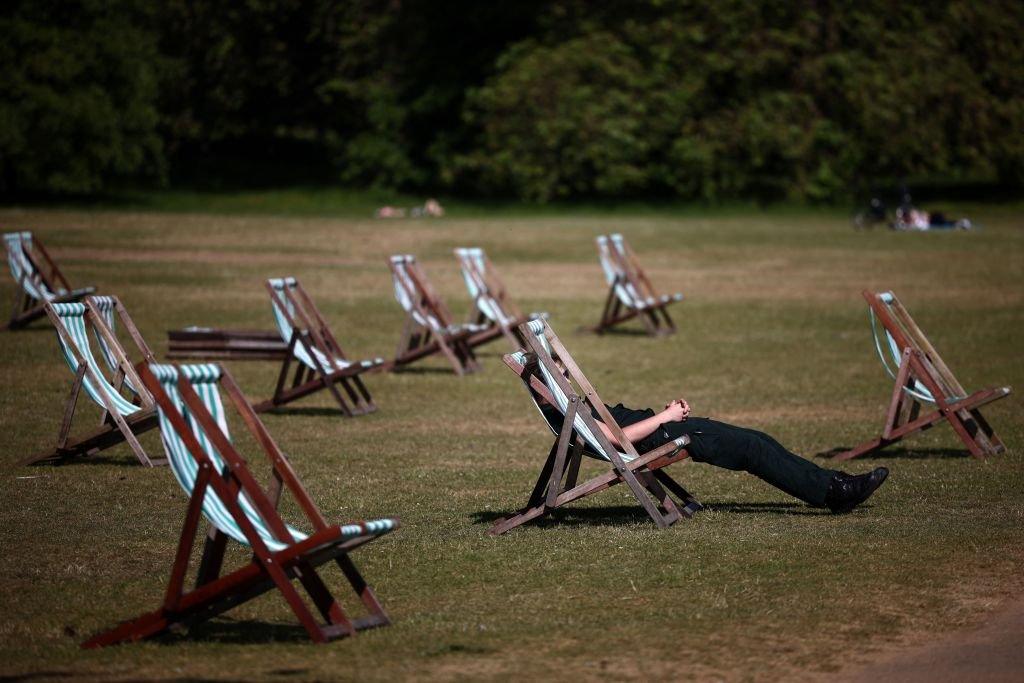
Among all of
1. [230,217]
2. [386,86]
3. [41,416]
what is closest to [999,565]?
[41,416]

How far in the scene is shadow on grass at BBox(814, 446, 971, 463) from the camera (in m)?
11.8

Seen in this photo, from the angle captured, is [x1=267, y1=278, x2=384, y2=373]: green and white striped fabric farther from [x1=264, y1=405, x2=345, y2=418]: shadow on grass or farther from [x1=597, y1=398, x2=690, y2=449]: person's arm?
[x1=597, y1=398, x2=690, y2=449]: person's arm

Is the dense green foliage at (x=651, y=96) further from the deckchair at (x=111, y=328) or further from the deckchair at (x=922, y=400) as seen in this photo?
the deckchair at (x=922, y=400)

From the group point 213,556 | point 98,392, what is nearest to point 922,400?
point 98,392

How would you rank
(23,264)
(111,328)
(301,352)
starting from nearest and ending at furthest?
(111,328), (301,352), (23,264)

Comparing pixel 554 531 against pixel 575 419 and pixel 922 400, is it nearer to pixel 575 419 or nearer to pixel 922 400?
pixel 575 419

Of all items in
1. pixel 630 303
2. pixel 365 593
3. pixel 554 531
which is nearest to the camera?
pixel 365 593

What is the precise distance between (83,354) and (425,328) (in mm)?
7340

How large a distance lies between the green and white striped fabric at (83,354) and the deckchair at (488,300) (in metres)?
7.22

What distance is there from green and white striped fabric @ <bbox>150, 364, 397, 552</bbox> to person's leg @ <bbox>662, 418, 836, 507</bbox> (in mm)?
2700

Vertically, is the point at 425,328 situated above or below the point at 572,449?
below

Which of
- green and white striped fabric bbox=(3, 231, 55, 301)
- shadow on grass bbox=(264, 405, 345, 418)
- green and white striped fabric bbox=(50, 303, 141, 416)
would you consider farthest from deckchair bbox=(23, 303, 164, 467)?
green and white striped fabric bbox=(3, 231, 55, 301)

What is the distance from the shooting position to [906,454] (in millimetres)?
11961

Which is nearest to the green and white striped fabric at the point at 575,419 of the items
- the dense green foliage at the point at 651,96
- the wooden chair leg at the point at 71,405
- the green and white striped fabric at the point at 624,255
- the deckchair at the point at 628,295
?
the wooden chair leg at the point at 71,405
